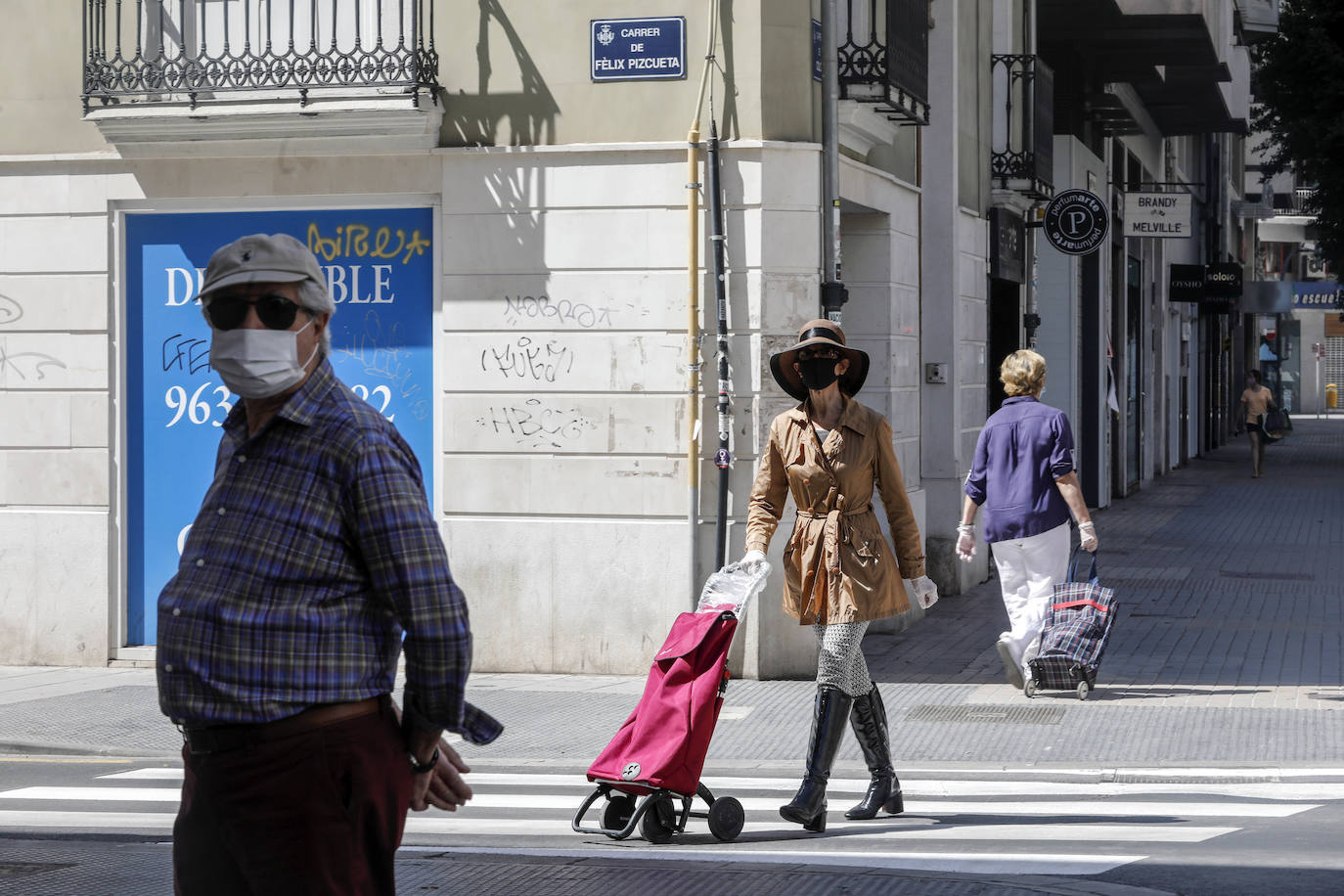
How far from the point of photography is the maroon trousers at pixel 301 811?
3328 millimetres

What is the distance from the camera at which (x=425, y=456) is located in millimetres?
11930

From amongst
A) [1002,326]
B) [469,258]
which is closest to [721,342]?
[469,258]

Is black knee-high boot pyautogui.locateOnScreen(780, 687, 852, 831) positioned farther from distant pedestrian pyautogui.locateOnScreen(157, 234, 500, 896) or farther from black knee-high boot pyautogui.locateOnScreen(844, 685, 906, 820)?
distant pedestrian pyautogui.locateOnScreen(157, 234, 500, 896)

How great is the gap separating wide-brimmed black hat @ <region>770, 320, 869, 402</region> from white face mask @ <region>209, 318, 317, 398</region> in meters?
3.85

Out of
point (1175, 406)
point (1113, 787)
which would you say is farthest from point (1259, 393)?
point (1113, 787)

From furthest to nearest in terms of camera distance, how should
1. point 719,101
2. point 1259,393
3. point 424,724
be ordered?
point 1259,393 < point 719,101 < point 424,724

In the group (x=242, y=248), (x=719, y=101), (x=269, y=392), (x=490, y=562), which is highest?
(x=719, y=101)

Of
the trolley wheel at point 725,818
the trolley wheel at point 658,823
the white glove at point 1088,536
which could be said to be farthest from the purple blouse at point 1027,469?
the trolley wheel at point 658,823

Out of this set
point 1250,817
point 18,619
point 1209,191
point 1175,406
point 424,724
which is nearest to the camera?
point 424,724

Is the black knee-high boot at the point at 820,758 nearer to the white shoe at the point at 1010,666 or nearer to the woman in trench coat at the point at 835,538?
the woman in trench coat at the point at 835,538

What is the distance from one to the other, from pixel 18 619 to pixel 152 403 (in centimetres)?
165

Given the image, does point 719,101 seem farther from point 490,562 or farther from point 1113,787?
point 1113,787

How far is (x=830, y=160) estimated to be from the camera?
37.2ft

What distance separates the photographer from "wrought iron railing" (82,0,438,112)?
11.6 meters
